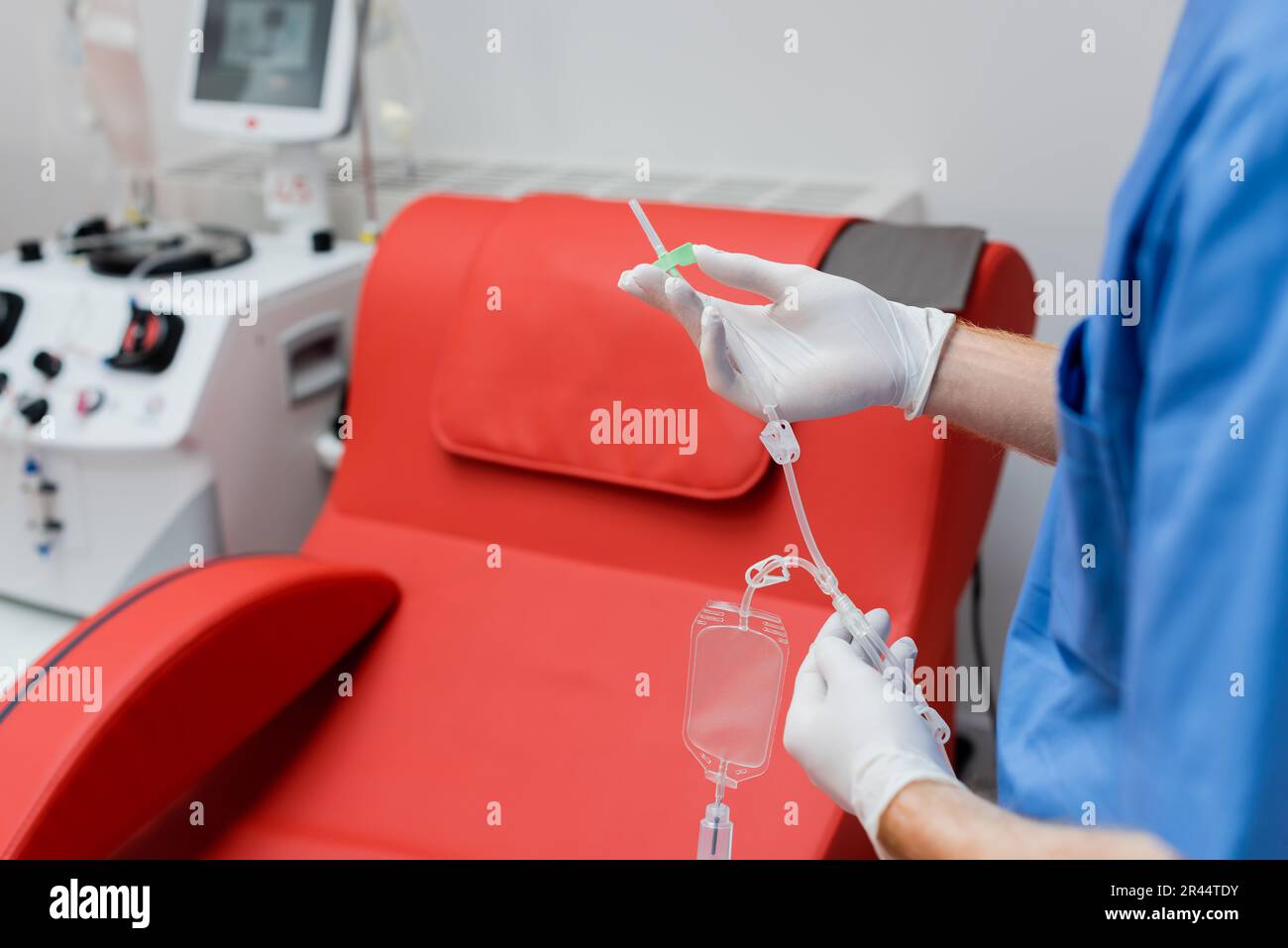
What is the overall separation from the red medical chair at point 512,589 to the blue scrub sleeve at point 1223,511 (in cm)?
55

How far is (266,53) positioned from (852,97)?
95 cm

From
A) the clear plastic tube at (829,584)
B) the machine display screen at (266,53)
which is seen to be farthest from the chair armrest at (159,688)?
the machine display screen at (266,53)

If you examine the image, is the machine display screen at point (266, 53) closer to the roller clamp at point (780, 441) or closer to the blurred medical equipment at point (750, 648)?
the blurred medical equipment at point (750, 648)

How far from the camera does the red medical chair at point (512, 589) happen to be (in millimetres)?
1172

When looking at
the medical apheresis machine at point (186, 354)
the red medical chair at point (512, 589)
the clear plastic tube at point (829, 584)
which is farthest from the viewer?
the medical apheresis machine at point (186, 354)

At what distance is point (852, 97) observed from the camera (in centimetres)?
183

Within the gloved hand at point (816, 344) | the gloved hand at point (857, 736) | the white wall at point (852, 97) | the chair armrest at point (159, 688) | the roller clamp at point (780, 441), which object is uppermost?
the white wall at point (852, 97)

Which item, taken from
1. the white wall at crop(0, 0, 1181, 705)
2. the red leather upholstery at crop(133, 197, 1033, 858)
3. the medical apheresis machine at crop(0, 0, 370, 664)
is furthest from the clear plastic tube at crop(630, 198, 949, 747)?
the white wall at crop(0, 0, 1181, 705)

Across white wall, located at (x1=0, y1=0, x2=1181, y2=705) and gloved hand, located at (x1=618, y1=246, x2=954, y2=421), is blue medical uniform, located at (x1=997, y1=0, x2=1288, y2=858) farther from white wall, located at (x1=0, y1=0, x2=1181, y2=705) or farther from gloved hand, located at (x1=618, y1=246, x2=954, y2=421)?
white wall, located at (x1=0, y1=0, x2=1181, y2=705)

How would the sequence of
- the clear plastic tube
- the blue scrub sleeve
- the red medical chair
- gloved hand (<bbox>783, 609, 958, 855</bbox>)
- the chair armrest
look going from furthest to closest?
1. the red medical chair
2. the chair armrest
3. the clear plastic tube
4. gloved hand (<bbox>783, 609, 958, 855</bbox>)
5. the blue scrub sleeve

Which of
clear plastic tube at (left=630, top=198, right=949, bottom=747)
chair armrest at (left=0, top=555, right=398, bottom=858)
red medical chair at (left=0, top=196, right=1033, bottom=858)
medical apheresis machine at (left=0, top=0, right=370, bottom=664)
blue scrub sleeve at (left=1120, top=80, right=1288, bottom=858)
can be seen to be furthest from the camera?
medical apheresis machine at (left=0, top=0, right=370, bottom=664)

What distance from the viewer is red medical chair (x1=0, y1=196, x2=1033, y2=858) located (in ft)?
3.84

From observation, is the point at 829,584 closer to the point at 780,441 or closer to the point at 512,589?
the point at 780,441

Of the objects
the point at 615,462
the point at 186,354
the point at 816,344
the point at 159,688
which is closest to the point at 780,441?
the point at 816,344
